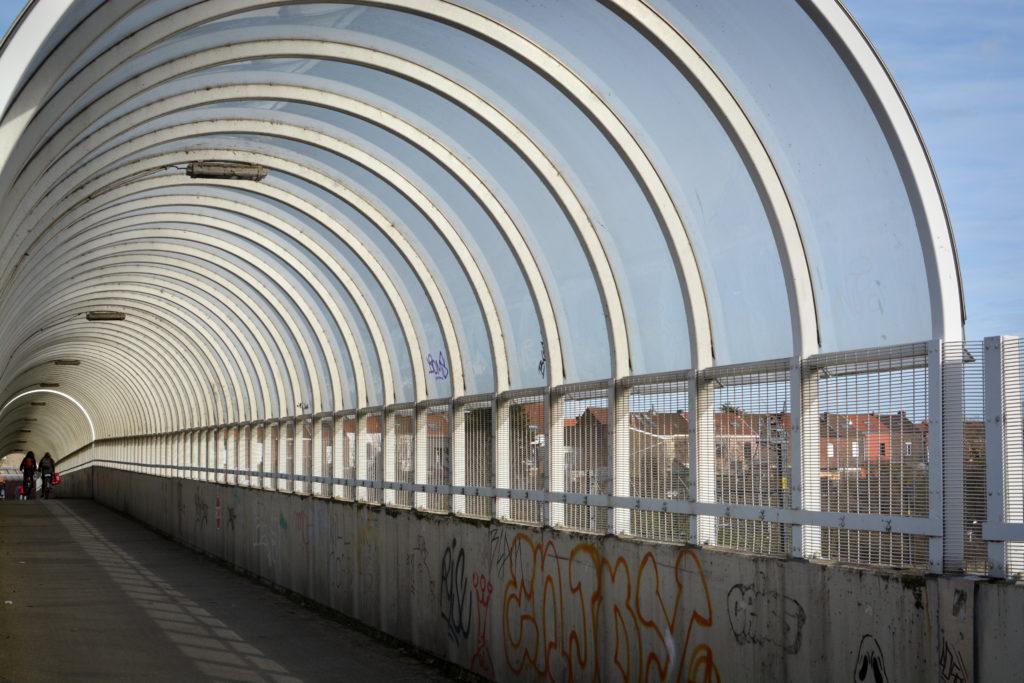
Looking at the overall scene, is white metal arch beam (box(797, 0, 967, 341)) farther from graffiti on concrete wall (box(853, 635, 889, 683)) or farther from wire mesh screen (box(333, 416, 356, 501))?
wire mesh screen (box(333, 416, 356, 501))

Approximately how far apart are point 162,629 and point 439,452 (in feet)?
14.2

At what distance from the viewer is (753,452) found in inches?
336

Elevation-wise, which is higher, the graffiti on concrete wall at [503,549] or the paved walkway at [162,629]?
the graffiti on concrete wall at [503,549]

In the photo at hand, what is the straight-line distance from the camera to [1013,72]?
6.68 metres

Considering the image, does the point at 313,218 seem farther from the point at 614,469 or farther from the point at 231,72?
the point at 614,469

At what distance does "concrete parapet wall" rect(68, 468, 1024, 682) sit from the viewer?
6.45 metres

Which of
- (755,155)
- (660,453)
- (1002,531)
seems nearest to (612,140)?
(755,155)

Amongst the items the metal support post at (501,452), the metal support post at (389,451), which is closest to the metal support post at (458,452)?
the metal support post at (501,452)

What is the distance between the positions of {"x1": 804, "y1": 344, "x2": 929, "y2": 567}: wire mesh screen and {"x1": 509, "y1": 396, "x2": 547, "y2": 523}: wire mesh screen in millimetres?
4406

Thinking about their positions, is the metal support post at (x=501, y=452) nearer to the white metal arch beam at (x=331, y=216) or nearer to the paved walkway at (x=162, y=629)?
the white metal arch beam at (x=331, y=216)

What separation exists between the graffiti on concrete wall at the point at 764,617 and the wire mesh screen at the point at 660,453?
107 cm

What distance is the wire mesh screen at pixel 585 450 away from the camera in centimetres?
1062

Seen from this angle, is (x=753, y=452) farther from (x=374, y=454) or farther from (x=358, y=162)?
(x=374, y=454)

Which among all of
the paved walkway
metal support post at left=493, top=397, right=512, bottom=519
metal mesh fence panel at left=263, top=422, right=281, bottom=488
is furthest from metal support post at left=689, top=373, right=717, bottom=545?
metal mesh fence panel at left=263, top=422, right=281, bottom=488
